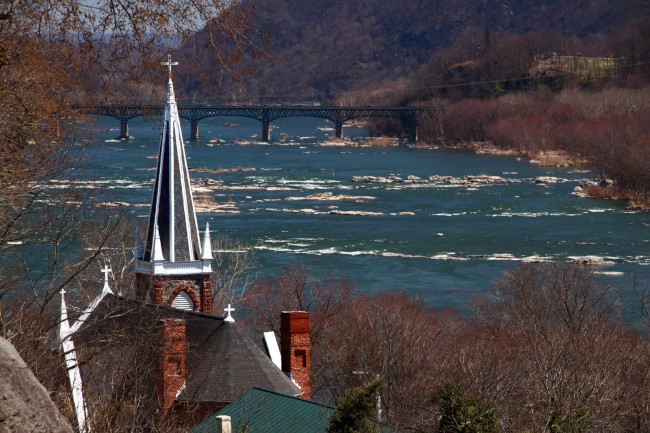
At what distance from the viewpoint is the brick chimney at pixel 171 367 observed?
2067cm

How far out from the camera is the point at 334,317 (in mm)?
36781

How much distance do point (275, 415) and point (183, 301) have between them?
9078 mm

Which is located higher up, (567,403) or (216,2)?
(216,2)

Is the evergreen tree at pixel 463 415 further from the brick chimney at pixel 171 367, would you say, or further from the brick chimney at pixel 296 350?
the brick chimney at pixel 296 350

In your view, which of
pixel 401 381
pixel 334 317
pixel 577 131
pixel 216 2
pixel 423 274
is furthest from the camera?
pixel 577 131

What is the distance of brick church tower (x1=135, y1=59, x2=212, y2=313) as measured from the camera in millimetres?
26859

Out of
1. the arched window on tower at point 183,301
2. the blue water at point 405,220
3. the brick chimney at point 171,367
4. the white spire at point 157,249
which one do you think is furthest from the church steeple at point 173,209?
the brick chimney at point 171,367

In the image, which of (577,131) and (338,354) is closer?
(338,354)

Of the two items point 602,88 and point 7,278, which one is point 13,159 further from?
point 602,88

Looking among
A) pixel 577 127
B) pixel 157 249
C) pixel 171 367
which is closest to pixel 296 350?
pixel 171 367

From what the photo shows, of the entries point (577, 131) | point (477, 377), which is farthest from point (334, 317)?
point (577, 131)

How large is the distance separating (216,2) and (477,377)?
1588 centimetres

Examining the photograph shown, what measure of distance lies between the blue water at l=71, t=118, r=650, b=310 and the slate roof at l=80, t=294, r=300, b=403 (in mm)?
4543

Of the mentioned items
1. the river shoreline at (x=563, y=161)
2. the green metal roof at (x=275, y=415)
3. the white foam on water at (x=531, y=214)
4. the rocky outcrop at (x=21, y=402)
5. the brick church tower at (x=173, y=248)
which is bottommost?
the river shoreline at (x=563, y=161)
